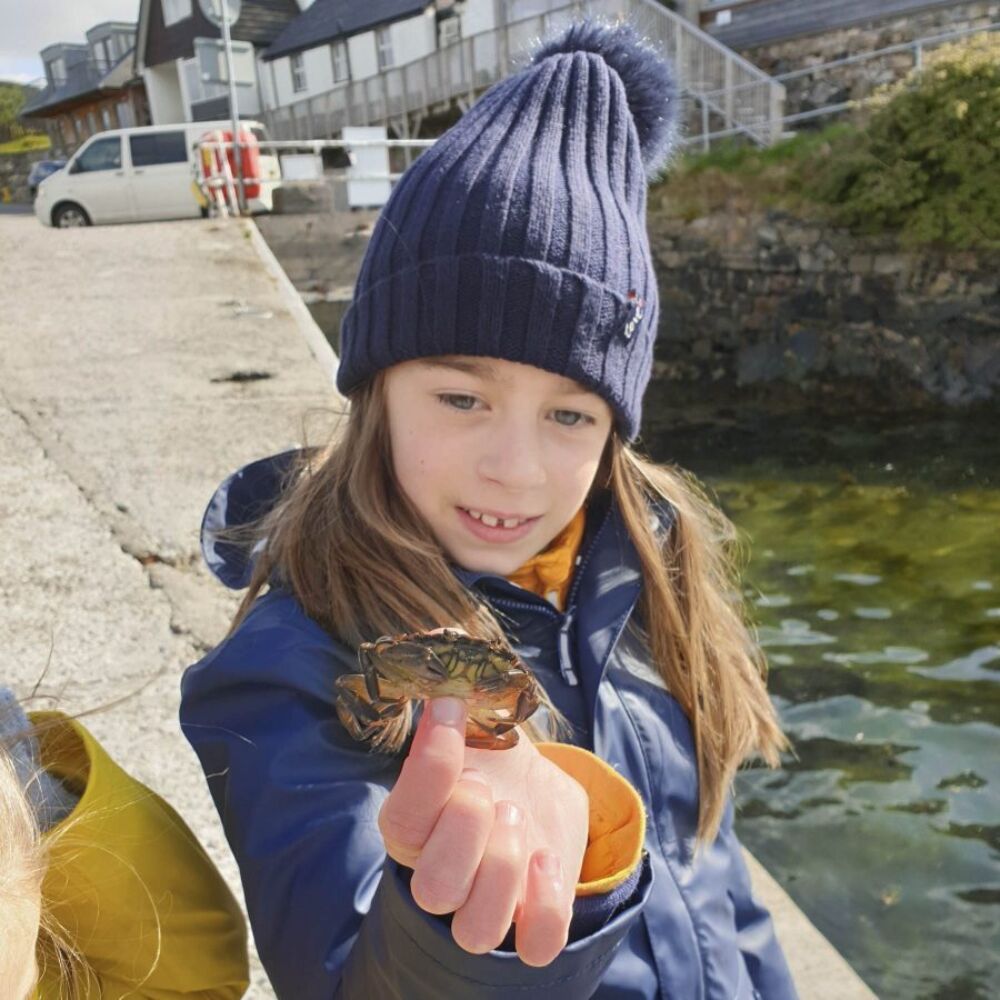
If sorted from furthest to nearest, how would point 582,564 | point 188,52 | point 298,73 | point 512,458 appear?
point 188,52
point 298,73
point 582,564
point 512,458

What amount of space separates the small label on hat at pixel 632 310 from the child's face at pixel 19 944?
126 cm

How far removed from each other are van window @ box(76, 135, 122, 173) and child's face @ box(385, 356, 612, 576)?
1704 cm

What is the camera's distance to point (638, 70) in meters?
2.02

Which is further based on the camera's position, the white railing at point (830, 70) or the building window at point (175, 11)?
the building window at point (175, 11)

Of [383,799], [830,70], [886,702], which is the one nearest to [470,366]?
[383,799]

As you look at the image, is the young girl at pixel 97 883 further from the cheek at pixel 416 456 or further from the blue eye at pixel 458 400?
the blue eye at pixel 458 400

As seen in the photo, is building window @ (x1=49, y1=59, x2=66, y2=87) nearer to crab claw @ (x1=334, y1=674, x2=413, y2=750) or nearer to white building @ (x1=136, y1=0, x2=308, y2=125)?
white building @ (x1=136, y1=0, x2=308, y2=125)

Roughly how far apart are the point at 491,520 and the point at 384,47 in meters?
33.2

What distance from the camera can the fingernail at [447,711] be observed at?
83 cm

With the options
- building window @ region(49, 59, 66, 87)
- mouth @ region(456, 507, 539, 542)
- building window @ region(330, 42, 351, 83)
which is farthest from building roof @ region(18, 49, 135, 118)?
mouth @ region(456, 507, 539, 542)

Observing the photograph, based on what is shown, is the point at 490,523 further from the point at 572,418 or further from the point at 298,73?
the point at 298,73

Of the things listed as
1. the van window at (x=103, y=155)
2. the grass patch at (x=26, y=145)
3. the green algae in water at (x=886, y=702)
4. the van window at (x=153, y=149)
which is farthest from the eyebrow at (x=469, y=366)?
the grass patch at (x=26, y=145)

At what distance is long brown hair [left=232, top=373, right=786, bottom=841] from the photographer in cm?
150

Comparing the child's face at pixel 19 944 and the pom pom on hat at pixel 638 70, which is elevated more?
the pom pom on hat at pixel 638 70
